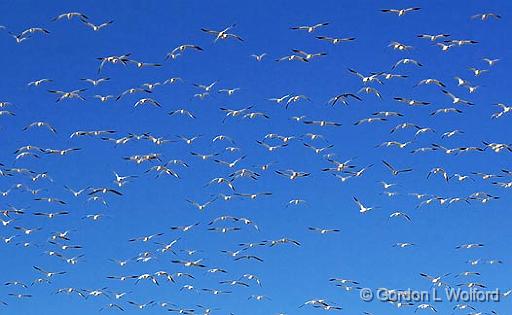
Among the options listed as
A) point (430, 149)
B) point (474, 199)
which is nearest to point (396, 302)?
point (474, 199)

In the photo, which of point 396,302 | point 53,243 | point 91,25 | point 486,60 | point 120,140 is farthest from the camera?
point 396,302

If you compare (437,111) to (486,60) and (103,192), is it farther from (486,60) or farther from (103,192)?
(103,192)

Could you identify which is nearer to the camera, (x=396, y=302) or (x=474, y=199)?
(x=474, y=199)

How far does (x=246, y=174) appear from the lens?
3369 inches

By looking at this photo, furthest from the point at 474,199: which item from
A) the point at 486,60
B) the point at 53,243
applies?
the point at 53,243

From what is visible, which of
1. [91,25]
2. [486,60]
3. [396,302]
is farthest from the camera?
[396,302]

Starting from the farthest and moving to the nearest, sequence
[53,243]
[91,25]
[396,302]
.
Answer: [396,302]
[53,243]
[91,25]

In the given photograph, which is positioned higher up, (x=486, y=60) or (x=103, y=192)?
(x=486, y=60)

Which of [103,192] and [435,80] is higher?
[435,80]

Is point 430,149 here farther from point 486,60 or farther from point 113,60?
point 113,60

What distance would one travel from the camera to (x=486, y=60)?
82938mm

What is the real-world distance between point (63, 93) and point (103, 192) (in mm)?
9192

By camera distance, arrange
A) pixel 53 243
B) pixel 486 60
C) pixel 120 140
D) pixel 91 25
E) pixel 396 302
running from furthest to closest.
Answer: pixel 396 302 < pixel 53 243 < pixel 120 140 < pixel 486 60 < pixel 91 25

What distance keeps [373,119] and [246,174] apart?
10928mm
